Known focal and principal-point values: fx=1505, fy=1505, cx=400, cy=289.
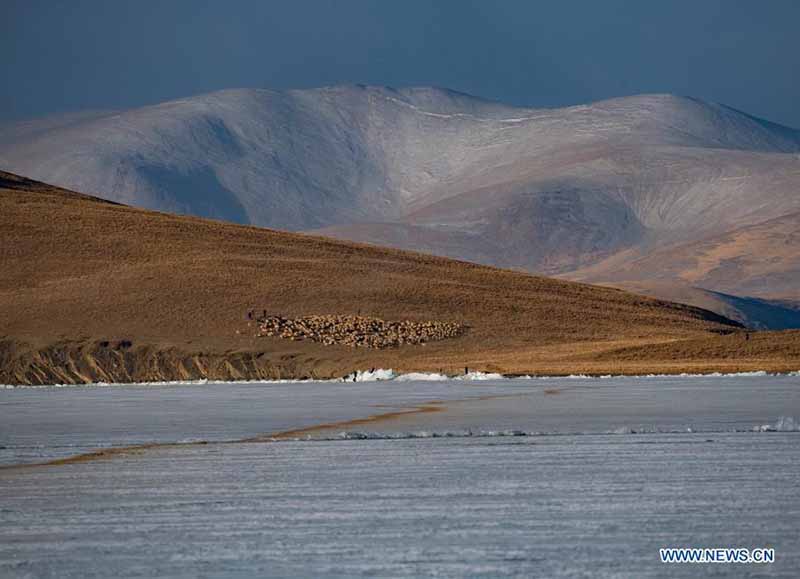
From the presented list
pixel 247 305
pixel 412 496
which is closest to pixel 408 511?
pixel 412 496

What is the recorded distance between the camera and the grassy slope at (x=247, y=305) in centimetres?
7344

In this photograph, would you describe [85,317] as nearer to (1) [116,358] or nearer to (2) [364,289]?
(1) [116,358]

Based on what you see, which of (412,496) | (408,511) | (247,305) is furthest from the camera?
(247,305)

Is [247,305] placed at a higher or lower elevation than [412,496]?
higher

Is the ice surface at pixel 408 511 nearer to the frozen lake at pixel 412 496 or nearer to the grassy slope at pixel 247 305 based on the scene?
the frozen lake at pixel 412 496

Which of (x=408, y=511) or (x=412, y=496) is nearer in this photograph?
(x=408, y=511)

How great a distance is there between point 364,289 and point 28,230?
25.9 m

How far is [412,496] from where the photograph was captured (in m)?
14.6

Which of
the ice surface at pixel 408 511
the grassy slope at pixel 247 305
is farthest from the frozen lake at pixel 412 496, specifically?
the grassy slope at pixel 247 305

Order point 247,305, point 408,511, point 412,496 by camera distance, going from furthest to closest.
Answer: point 247,305 < point 412,496 < point 408,511

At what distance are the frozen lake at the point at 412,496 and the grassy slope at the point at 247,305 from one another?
35.8 meters

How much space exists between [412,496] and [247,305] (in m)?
75.0

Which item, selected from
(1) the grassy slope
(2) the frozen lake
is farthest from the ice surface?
(1) the grassy slope

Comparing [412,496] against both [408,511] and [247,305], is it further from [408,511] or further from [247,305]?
[247,305]
